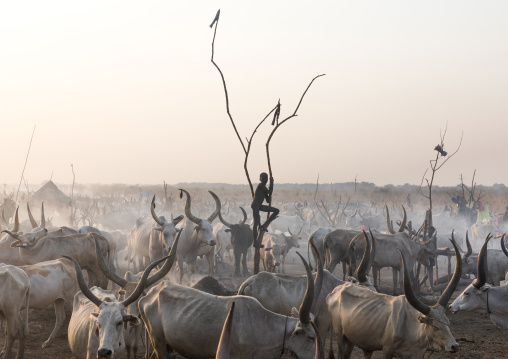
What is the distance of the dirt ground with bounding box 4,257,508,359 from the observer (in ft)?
34.3

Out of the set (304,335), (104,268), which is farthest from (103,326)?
(304,335)

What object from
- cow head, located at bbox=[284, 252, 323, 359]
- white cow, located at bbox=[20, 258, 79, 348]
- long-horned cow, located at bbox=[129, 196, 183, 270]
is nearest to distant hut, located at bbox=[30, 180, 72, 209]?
long-horned cow, located at bbox=[129, 196, 183, 270]

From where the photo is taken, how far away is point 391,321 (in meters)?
8.11

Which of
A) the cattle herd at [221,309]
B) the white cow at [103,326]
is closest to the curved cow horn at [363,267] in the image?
the cattle herd at [221,309]

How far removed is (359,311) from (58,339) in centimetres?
584

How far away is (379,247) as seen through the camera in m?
16.0

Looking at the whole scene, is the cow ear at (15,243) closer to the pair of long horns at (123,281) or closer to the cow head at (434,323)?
the pair of long horns at (123,281)

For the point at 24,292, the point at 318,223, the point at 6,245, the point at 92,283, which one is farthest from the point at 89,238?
the point at 318,223

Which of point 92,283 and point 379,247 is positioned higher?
point 379,247

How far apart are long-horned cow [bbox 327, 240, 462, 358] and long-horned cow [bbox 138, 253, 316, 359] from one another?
1392 millimetres

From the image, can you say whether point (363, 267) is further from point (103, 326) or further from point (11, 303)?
point (11, 303)

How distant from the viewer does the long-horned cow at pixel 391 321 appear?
7.64 metres

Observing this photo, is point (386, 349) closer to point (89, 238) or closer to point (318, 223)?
point (89, 238)

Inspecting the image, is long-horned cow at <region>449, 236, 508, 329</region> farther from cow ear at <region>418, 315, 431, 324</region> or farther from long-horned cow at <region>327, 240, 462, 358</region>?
cow ear at <region>418, 315, 431, 324</region>
